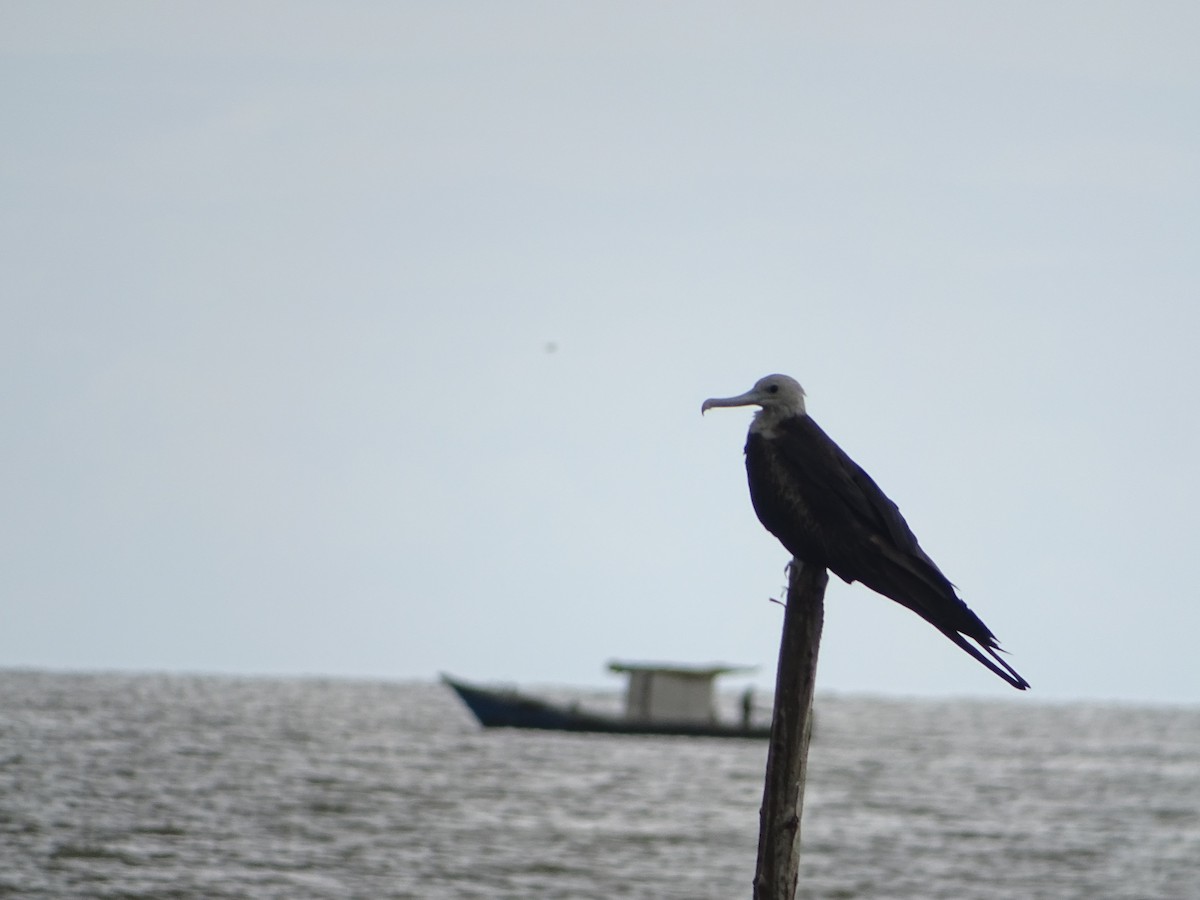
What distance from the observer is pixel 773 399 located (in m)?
7.95

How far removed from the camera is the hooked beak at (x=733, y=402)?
7.97 metres

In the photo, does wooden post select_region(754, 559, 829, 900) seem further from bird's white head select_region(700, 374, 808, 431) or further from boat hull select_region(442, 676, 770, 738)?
boat hull select_region(442, 676, 770, 738)

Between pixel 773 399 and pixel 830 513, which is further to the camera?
pixel 773 399

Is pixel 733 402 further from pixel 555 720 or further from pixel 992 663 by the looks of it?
pixel 555 720

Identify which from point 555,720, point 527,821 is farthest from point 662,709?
point 527,821

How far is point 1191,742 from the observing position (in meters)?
133

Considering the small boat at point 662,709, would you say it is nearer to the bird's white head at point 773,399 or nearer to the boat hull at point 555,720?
the boat hull at point 555,720

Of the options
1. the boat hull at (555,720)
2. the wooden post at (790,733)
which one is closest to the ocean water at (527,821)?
the boat hull at (555,720)

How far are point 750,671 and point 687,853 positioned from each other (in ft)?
72.9

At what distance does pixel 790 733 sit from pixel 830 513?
3.29ft

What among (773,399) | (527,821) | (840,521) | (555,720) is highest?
(773,399)

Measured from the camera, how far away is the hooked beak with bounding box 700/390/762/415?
26.1 ft

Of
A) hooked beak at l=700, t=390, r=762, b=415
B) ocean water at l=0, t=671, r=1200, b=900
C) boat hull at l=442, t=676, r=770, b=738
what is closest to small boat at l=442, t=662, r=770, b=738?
boat hull at l=442, t=676, r=770, b=738

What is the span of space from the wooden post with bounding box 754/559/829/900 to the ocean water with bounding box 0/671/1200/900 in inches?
689
